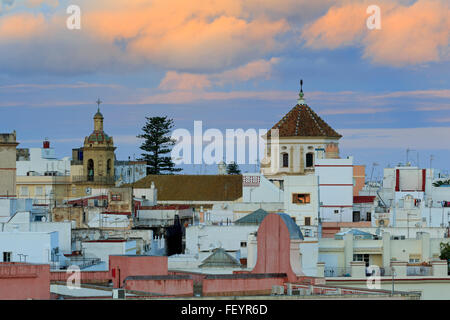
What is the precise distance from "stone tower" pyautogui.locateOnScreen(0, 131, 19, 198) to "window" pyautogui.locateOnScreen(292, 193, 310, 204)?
1754cm

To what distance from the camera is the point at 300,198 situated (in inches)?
2012

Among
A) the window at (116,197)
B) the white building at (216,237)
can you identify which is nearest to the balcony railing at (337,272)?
the white building at (216,237)

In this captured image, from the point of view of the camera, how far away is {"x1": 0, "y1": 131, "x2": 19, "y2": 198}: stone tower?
210 ft

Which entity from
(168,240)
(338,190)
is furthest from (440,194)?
(168,240)

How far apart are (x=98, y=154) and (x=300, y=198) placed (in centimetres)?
2106

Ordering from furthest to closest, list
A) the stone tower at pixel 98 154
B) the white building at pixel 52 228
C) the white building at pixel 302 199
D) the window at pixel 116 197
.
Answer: the stone tower at pixel 98 154 < the window at pixel 116 197 < the white building at pixel 302 199 < the white building at pixel 52 228

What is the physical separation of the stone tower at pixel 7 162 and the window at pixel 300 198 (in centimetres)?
1754

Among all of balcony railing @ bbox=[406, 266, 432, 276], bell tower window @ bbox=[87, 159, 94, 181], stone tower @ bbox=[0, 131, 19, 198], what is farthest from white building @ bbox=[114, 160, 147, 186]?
balcony railing @ bbox=[406, 266, 432, 276]

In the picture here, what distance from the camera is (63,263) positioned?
3959 centimetres

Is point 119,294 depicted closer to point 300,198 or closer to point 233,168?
point 300,198

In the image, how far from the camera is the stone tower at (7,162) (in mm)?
63969

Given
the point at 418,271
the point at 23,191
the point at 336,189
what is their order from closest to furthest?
1. the point at 418,271
2. the point at 336,189
3. the point at 23,191

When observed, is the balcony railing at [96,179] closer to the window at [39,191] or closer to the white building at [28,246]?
the window at [39,191]

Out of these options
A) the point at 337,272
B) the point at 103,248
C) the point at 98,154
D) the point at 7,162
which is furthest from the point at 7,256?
the point at 98,154
